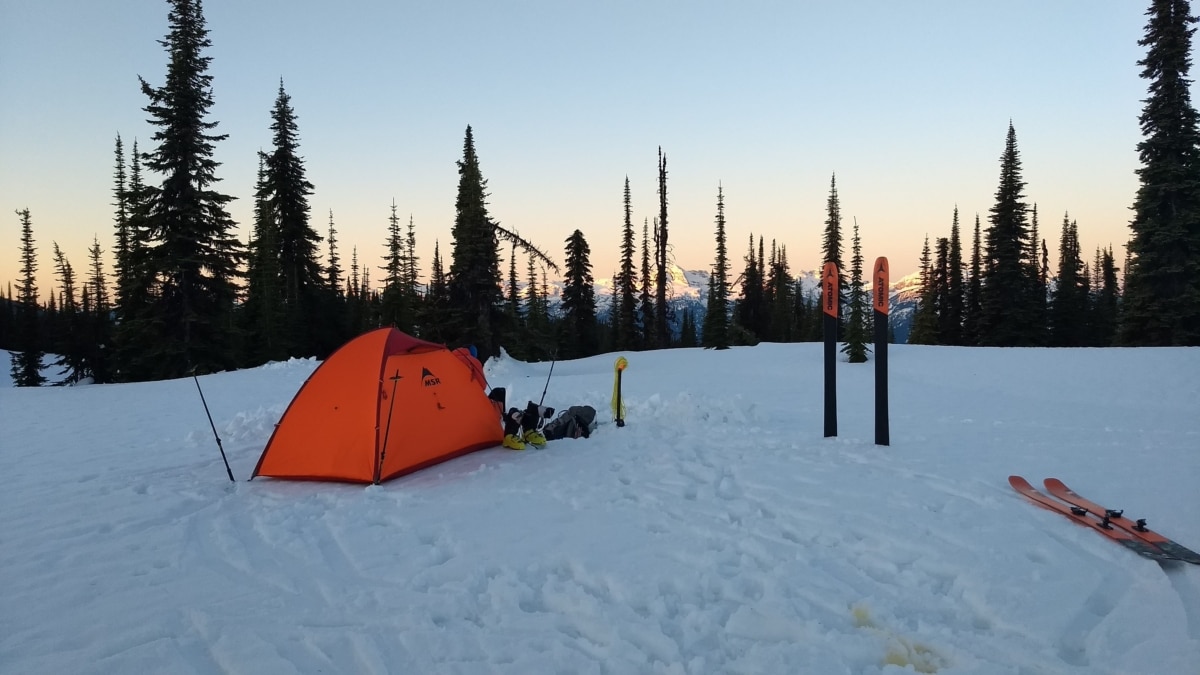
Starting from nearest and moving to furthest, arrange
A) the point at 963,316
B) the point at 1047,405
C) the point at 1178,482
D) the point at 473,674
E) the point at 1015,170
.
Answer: the point at 473,674 → the point at 1178,482 → the point at 1047,405 → the point at 1015,170 → the point at 963,316

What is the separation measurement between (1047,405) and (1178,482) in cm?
665

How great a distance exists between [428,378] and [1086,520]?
705 centimetres

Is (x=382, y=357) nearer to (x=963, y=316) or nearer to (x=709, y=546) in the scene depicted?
(x=709, y=546)

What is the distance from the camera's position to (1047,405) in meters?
12.1

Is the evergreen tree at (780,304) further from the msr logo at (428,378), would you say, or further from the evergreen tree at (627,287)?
the msr logo at (428,378)

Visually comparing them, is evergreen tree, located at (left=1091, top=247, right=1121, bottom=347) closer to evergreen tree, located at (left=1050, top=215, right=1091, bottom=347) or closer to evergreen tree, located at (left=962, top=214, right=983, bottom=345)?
evergreen tree, located at (left=1050, top=215, right=1091, bottom=347)

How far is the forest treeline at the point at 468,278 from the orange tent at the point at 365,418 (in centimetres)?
797

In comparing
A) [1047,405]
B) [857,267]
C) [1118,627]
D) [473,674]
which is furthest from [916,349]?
[857,267]

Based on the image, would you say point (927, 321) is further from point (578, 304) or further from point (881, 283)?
point (881, 283)

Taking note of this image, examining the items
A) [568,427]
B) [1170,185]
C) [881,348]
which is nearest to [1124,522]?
[881,348]

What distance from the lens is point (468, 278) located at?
2503cm

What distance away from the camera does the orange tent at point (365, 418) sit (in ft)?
21.6

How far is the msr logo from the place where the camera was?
23.7 feet

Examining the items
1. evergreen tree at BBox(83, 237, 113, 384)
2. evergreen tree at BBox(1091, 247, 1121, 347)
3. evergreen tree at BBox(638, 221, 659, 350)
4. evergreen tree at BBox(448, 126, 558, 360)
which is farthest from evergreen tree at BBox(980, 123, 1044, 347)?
evergreen tree at BBox(83, 237, 113, 384)
